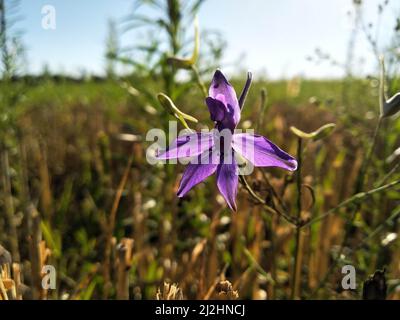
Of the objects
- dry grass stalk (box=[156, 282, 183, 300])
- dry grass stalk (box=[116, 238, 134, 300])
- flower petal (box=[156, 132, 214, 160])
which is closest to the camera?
flower petal (box=[156, 132, 214, 160])

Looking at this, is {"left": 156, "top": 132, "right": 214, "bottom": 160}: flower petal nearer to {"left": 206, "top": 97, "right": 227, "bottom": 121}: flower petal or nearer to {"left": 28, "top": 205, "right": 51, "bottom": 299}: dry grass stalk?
{"left": 206, "top": 97, "right": 227, "bottom": 121}: flower petal

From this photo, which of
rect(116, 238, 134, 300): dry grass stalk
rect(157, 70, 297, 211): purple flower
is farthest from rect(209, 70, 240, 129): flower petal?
rect(116, 238, 134, 300): dry grass stalk

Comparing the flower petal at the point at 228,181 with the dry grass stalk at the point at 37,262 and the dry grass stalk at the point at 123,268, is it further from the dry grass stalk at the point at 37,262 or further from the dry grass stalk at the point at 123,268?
the dry grass stalk at the point at 37,262

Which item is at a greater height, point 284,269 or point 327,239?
point 327,239

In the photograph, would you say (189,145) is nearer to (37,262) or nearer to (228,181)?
(228,181)

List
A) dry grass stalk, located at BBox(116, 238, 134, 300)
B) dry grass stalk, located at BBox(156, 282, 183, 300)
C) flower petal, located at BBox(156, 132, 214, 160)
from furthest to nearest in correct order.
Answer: dry grass stalk, located at BBox(116, 238, 134, 300)
dry grass stalk, located at BBox(156, 282, 183, 300)
flower petal, located at BBox(156, 132, 214, 160)

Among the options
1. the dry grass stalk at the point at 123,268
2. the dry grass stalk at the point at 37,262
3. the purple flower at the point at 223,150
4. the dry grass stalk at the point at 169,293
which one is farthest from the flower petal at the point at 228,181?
the dry grass stalk at the point at 37,262
